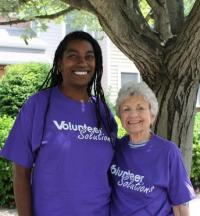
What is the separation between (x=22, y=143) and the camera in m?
2.59

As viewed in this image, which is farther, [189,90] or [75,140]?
[189,90]

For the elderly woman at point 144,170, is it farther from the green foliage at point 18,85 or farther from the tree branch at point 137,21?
the green foliage at point 18,85

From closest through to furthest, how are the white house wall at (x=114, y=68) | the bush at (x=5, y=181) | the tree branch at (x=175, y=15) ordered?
the tree branch at (x=175, y=15) → the bush at (x=5, y=181) → the white house wall at (x=114, y=68)

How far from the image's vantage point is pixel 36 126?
103 inches

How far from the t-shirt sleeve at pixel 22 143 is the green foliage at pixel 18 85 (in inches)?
310

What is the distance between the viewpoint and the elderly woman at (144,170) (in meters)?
2.71

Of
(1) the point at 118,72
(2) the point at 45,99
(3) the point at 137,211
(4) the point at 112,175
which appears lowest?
(1) the point at 118,72

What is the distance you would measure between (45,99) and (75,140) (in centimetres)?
30

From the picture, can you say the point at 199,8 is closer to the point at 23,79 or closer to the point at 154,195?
the point at 154,195

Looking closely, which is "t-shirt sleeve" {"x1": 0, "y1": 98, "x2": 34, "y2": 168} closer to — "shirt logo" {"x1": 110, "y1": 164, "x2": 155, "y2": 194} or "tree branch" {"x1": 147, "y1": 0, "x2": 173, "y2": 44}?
"shirt logo" {"x1": 110, "y1": 164, "x2": 155, "y2": 194}

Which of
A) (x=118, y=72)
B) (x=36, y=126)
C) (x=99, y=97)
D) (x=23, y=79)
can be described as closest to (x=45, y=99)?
(x=36, y=126)

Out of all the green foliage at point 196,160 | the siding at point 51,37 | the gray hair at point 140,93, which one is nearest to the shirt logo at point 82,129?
the gray hair at point 140,93

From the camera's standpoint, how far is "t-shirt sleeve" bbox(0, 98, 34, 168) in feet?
8.49

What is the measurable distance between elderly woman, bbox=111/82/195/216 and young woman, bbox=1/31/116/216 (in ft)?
0.34
